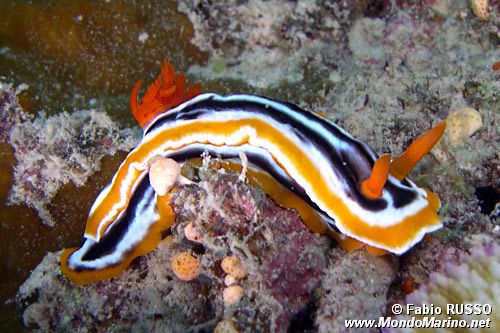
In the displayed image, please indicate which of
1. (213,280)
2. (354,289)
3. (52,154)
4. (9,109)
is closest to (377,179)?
(354,289)

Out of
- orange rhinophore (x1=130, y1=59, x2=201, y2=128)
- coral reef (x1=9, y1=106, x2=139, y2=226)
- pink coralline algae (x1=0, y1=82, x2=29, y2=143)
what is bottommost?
coral reef (x1=9, y1=106, x2=139, y2=226)

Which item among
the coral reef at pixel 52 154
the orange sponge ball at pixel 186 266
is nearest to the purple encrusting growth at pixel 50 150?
the coral reef at pixel 52 154

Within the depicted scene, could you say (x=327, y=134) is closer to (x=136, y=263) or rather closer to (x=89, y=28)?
(x=136, y=263)

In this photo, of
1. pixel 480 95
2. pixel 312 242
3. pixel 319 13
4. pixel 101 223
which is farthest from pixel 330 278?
pixel 319 13

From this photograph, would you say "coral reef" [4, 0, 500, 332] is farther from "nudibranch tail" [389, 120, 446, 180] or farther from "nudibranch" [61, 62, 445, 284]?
"nudibranch tail" [389, 120, 446, 180]

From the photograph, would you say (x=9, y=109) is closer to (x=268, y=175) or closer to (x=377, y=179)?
(x=268, y=175)

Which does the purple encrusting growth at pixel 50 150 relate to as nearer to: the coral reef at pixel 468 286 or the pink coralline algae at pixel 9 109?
the pink coralline algae at pixel 9 109

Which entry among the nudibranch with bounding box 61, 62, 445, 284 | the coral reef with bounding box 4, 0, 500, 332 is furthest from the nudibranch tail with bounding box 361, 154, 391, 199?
the coral reef with bounding box 4, 0, 500, 332
